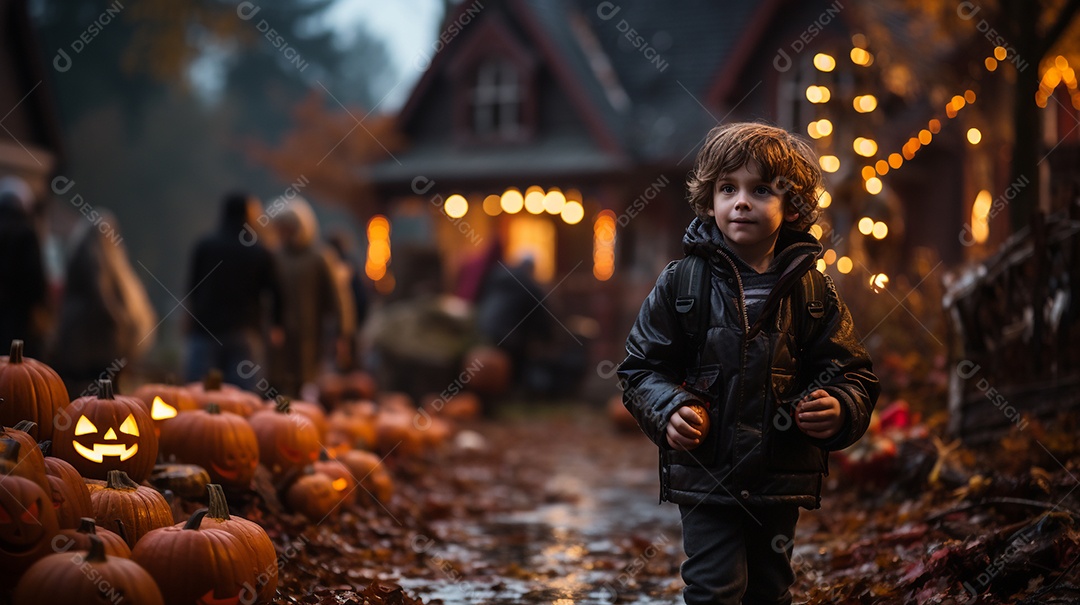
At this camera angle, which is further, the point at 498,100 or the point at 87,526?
the point at 498,100

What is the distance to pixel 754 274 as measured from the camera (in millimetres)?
3793

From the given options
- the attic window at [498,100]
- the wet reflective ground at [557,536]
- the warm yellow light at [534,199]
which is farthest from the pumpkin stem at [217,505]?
the attic window at [498,100]

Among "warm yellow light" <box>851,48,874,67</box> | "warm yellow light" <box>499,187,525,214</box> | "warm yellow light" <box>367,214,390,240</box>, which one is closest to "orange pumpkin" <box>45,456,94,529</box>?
"warm yellow light" <box>851,48,874,67</box>

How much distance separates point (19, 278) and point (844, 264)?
6.85 m

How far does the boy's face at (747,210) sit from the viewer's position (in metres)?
3.75

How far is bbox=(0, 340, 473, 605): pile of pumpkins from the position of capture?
3594 millimetres

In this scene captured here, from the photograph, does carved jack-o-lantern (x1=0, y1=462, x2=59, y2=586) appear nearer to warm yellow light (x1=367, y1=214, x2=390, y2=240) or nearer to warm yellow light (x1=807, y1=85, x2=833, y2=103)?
warm yellow light (x1=807, y1=85, x2=833, y2=103)

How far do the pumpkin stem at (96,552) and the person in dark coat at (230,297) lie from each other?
5.89 meters

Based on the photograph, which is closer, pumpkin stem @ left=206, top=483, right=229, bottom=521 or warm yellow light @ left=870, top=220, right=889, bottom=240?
pumpkin stem @ left=206, top=483, right=229, bottom=521

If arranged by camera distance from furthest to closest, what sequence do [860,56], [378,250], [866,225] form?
[378,250], [860,56], [866,225]

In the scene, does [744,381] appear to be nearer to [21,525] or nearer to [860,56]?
[21,525]

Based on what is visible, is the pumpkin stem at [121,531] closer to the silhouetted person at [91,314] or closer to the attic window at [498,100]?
the silhouetted person at [91,314]

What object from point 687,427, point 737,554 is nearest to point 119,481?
point 687,427

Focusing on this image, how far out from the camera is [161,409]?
5.84 m
